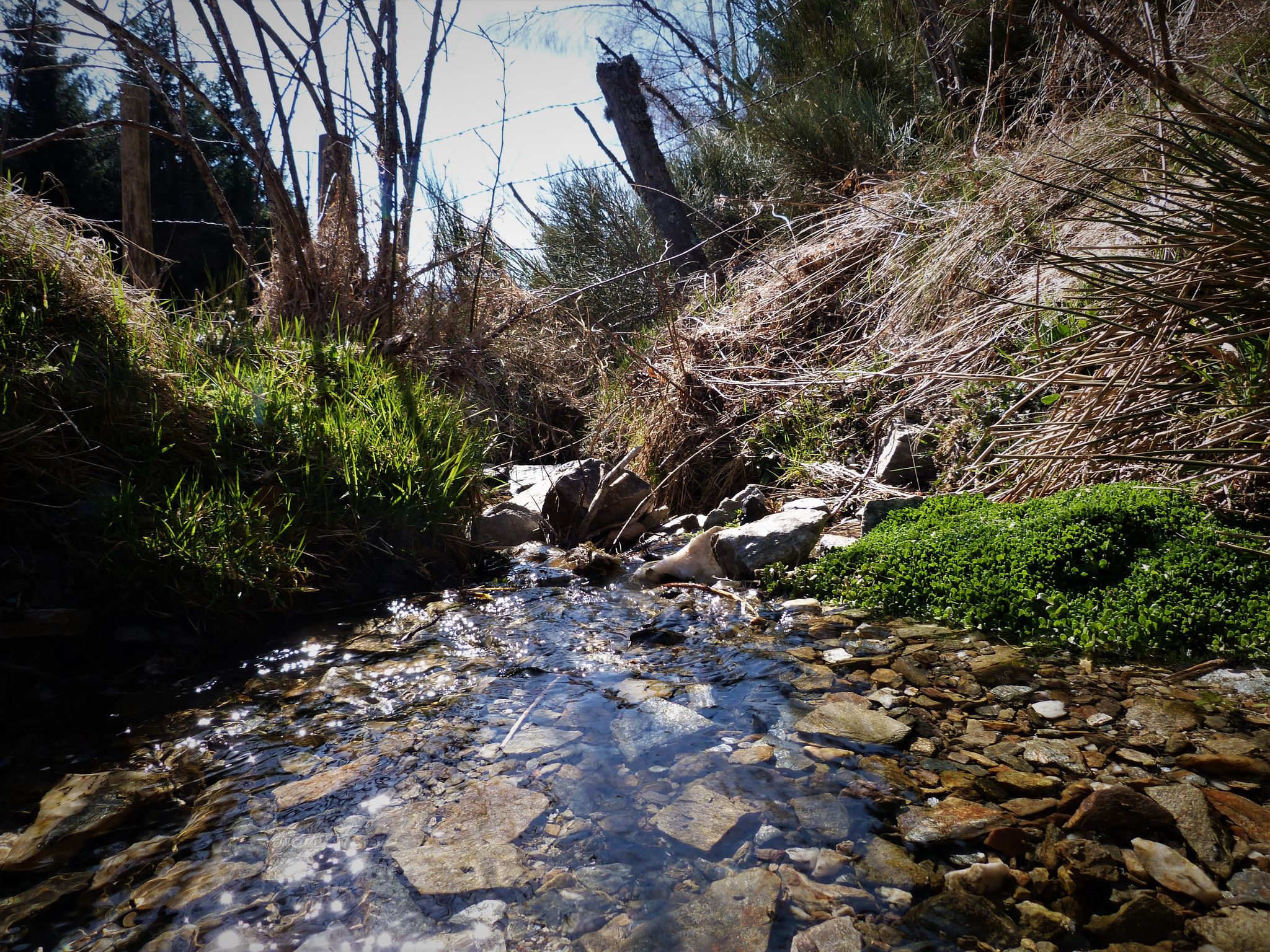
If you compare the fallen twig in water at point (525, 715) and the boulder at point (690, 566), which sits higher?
the boulder at point (690, 566)

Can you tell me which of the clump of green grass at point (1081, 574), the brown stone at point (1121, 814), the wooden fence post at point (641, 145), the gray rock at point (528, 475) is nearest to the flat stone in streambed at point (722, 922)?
the brown stone at point (1121, 814)

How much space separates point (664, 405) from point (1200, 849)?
12.3 ft

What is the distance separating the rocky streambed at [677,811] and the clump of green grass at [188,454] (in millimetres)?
604

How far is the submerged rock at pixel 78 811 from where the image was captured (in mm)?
1605

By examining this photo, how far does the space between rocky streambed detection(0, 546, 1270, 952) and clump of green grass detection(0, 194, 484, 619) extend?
60 cm

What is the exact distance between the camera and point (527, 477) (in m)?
5.18

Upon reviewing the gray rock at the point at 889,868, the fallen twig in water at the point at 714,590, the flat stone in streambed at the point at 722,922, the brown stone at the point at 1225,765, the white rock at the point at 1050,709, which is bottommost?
the flat stone in streambed at the point at 722,922

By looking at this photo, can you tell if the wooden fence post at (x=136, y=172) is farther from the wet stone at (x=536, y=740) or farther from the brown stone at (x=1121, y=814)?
the brown stone at (x=1121, y=814)

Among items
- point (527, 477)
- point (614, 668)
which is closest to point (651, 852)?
point (614, 668)

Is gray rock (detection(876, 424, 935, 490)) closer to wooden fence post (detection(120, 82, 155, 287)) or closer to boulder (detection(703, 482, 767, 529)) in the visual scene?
boulder (detection(703, 482, 767, 529))

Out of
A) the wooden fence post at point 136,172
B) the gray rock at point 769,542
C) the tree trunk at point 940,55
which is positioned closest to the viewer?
the gray rock at point 769,542

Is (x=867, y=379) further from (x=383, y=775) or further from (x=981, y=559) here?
(x=383, y=775)

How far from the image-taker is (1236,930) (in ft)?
3.99

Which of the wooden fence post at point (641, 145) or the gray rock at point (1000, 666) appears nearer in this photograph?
the gray rock at point (1000, 666)
